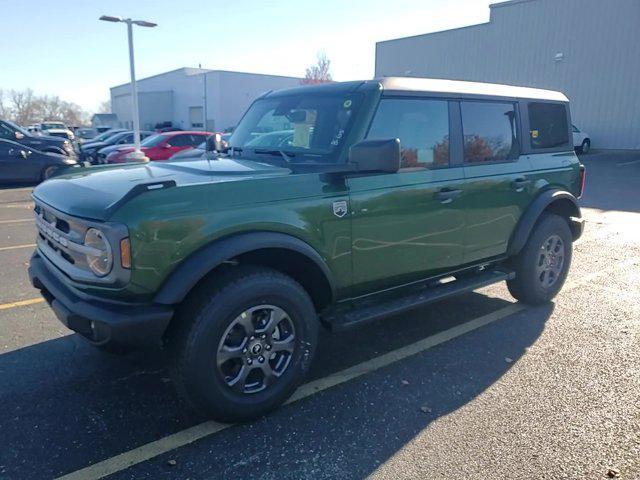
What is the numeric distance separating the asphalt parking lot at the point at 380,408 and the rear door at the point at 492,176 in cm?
81

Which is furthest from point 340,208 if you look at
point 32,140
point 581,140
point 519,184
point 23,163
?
point 581,140

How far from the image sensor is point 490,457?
8.98 ft

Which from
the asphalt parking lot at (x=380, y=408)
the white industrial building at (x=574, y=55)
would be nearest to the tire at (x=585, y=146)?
the white industrial building at (x=574, y=55)

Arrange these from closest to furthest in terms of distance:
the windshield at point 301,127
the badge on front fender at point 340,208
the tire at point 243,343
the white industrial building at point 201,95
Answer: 1. the tire at point 243,343
2. the badge on front fender at point 340,208
3. the windshield at point 301,127
4. the white industrial building at point 201,95

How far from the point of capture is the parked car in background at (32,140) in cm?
1472

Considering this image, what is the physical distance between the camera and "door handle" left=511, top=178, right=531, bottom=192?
4.50 metres

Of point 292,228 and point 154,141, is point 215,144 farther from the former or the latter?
point 154,141

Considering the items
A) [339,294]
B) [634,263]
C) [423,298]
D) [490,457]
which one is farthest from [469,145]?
[634,263]

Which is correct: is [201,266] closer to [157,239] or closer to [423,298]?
[157,239]

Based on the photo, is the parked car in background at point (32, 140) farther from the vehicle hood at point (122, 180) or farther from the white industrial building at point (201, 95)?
the white industrial building at point (201, 95)

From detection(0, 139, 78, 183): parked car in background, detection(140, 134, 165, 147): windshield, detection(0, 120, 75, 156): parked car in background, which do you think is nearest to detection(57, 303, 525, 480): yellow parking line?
detection(0, 139, 78, 183): parked car in background

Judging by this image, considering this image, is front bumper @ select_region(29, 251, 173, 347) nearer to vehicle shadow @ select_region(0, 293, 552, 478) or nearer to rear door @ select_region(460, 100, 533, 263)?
vehicle shadow @ select_region(0, 293, 552, 478)

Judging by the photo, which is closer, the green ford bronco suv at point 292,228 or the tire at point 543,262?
the green ford bronco suv at point 292,228

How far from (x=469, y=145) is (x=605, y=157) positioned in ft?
77.8
